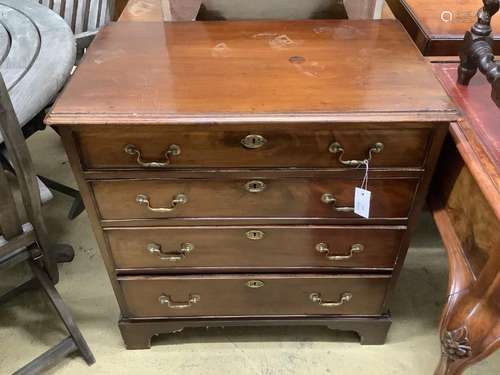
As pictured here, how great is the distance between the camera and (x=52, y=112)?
92cm

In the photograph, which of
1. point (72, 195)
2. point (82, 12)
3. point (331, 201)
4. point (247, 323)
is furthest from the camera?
point (82, 12)

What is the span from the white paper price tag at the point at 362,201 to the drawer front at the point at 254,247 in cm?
9

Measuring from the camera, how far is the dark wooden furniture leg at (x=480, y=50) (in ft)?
3.29

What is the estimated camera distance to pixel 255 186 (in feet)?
3.43

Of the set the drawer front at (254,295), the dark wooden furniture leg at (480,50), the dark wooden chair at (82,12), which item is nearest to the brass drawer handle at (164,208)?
the drawer front at (254,295)

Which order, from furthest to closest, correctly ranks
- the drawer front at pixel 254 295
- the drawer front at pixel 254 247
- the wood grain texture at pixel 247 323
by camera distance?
the wood grain texture at pixel 247 323 → the drawer front at pixel 254 295 → the drawer front at pixel 254 247

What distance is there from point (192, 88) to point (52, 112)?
285 millimetres

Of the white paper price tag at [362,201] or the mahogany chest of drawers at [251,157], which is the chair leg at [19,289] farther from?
the white paper price tag at [362,201]

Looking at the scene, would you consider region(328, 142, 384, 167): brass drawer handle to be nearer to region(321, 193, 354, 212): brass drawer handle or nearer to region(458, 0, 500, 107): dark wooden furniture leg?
region(321, 193, 354, 212): brass drawer handle

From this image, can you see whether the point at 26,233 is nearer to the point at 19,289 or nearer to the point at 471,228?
the point at 19,289

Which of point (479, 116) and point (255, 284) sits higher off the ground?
point (479, 116)

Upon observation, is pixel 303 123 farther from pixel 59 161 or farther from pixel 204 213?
pixel 59 161

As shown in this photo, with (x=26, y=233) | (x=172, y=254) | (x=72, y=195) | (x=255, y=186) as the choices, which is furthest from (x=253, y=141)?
(x=72, y=195)

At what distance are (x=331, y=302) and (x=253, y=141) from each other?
0.60 metres
